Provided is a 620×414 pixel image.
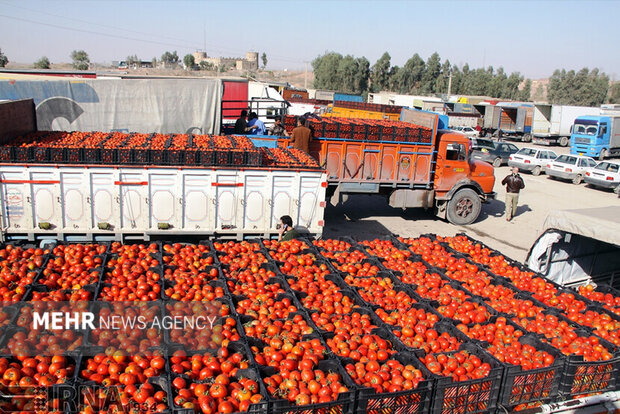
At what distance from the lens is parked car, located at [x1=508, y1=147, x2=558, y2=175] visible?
27375 mm

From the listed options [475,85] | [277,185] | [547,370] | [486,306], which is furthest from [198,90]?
[475,85]

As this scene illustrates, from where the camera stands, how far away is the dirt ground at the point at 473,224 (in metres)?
15.1

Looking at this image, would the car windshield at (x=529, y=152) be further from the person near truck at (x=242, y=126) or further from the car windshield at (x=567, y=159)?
the person near truck at (x=242, y=126)

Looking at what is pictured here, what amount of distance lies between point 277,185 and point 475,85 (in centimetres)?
8186

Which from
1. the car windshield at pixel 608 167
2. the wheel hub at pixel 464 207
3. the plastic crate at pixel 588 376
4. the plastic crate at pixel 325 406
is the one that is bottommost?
the wheel hub at pixel 464 207

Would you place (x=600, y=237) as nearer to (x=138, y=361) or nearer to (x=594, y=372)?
(x=594, y=372)

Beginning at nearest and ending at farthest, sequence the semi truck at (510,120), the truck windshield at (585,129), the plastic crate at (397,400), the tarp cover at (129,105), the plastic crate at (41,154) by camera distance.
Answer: the plastic crate at (397,400) < the plastic crate at (41,154) < the tarp cover at (129,105) < the truck windshield at (585,129) < the semi truck at (510,120)

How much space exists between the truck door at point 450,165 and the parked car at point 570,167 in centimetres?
1275

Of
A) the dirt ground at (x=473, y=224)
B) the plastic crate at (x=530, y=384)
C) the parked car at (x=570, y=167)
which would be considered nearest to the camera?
the plastic crate at (x=530, y=384)

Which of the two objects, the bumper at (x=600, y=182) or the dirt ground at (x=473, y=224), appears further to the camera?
the bumper at (x=600, y=182)

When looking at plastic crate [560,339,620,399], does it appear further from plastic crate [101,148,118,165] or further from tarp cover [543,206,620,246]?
plastic crate [101,148,118,165]

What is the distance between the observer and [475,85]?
8481 centimetres

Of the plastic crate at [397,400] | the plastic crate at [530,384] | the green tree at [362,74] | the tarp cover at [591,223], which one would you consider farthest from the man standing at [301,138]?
the green tree at [362,74]

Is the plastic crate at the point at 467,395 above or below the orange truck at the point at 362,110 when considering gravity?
below
